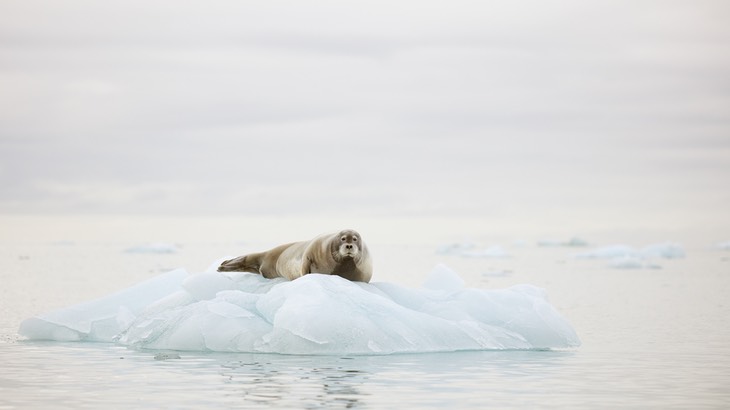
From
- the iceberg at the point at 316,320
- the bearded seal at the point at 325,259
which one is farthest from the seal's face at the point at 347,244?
the iceberg at the point at 316,320

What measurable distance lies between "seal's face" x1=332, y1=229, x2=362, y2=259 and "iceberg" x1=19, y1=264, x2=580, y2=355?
478 millimetres

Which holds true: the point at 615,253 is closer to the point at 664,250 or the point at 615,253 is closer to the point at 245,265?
the point at 664,250

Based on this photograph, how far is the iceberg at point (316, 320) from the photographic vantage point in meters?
14.3

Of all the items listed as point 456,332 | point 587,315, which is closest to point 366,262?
point 456,332

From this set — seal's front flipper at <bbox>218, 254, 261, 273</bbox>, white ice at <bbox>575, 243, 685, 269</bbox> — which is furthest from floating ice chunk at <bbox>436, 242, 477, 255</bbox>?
seal's front flipper at <bbox>218, 254, 261, 273</bbox>

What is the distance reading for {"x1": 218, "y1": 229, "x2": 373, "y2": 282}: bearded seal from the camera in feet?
51.9

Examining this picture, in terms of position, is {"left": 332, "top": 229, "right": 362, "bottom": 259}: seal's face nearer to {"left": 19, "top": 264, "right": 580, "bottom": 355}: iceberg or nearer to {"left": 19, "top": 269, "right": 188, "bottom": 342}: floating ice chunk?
{"left": 19, "top": 264, "right": 580, "bottom": 355}: iceberg

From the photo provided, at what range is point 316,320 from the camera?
1429 cm

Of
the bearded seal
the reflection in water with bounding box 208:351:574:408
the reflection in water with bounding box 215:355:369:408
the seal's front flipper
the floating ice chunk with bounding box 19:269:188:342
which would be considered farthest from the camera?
the seal's front flipper

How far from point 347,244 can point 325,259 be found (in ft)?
1.83

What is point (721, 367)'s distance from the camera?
14.1 metres

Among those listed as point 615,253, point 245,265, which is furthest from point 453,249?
point 245,265

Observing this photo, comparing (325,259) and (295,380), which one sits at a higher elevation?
(325,259)

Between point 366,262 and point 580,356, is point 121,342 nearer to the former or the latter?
point 366,262
